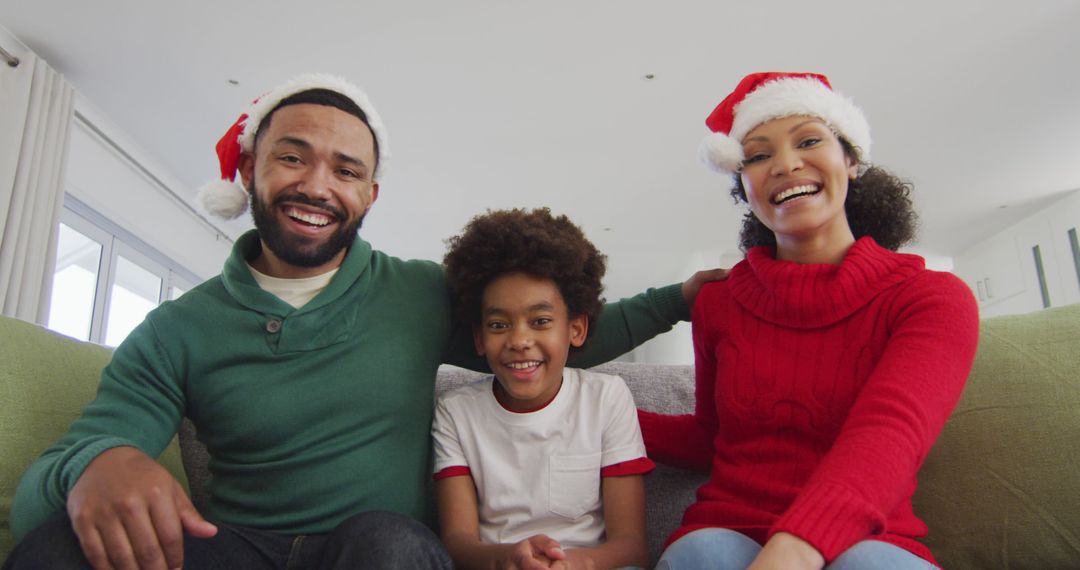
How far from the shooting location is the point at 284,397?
43.8 inches

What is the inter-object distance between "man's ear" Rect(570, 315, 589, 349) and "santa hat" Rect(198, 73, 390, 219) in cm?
47

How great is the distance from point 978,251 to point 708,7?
17.1 feet

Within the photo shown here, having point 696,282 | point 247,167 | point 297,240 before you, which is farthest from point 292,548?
point 696,282

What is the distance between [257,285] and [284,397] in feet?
0.68

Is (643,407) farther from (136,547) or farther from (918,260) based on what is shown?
(136,547)

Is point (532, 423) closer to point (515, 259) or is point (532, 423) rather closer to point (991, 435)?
point (515, 259)

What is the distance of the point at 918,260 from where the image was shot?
1093 mm

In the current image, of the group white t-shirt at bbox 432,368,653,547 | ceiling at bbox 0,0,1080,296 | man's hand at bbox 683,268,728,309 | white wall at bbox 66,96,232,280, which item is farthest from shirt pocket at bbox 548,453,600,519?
white wall at bbox 66,96,232,280

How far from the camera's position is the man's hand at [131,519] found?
0.76 metres

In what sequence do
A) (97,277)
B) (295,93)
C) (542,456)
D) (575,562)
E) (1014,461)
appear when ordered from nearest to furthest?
(575,562) → (1014,461) → (542,456) → (295,93) → (97,277)

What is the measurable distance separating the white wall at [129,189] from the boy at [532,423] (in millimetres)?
4008

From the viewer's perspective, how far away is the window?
175 inches

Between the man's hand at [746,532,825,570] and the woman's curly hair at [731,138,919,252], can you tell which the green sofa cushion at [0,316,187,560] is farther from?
the woman's curly hair at [731,138,919,252]

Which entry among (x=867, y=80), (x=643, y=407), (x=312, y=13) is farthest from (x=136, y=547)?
(x=867, y=80)
